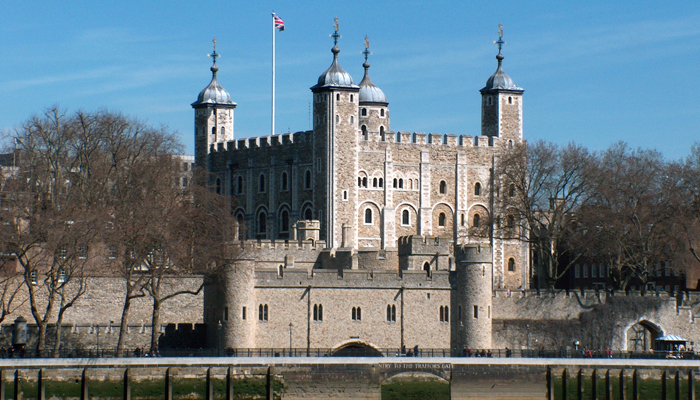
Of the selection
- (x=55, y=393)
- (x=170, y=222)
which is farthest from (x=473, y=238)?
(x=55, y=393)

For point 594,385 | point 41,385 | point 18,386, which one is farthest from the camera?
point 594,385

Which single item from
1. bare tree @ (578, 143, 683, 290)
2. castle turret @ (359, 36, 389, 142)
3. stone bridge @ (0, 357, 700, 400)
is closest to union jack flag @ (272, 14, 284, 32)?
castle turret @ (359, 36, 389, 142)

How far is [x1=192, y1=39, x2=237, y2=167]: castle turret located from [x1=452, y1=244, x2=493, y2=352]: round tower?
38.1 meters

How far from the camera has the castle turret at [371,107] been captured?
105 m

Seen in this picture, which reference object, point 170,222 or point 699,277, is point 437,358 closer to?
point 170,222

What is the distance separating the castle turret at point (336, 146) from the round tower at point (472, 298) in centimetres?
2358

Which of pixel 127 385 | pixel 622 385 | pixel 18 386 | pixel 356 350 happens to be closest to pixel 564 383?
pixel 622 385

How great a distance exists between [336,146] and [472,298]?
2583 cm

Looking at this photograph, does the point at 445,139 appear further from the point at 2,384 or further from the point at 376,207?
the point at 2,384

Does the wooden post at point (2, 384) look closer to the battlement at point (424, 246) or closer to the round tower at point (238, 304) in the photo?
the round tower at point (238, 304)

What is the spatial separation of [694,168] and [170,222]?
2921 centimetres

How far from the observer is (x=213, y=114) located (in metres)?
107

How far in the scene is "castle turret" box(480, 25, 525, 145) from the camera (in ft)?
335

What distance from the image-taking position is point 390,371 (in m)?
61.6
